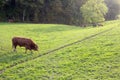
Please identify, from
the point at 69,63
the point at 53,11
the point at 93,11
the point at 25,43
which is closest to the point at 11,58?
the point at 25,43

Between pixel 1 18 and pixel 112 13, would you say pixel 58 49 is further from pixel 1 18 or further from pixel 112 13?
pixel 112 13

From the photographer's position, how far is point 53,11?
272ft

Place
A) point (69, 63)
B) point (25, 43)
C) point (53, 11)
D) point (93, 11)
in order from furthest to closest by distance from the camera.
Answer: point (53, 11), point (93, 11), point (25, 43), point (69, 63)

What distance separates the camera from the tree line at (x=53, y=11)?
7288 centimetres

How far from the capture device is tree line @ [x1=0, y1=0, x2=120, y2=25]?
72.9 m

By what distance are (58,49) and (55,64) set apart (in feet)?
22.0

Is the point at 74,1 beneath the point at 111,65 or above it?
above

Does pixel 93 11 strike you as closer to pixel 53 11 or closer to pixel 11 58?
pixel 53 11

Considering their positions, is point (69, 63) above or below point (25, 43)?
below

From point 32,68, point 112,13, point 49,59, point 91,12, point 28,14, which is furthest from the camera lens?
point 112,13

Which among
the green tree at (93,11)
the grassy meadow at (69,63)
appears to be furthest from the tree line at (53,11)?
the grassy meadow at (69,63)

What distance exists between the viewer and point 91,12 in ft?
236

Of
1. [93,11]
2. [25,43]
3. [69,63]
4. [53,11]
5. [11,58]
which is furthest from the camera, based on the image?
[53,11]

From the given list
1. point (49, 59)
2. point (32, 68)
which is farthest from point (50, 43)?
point (32, 68)
